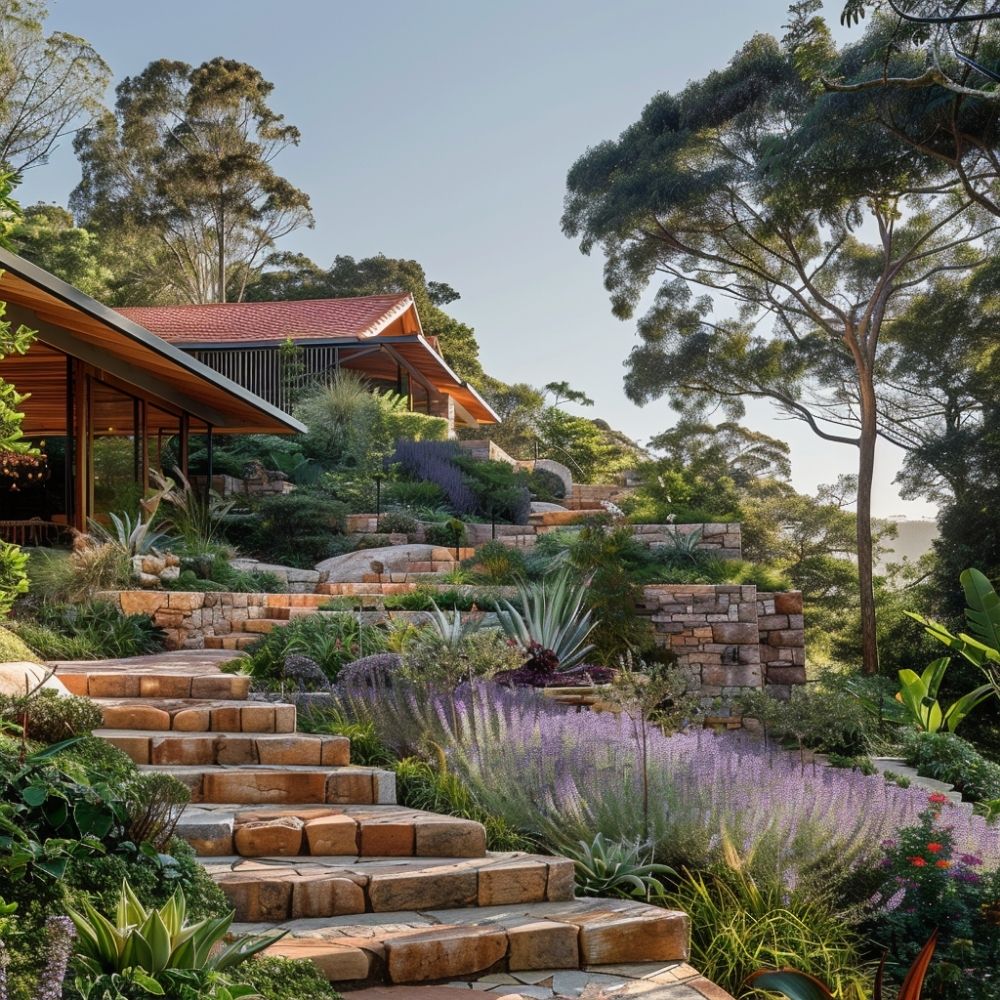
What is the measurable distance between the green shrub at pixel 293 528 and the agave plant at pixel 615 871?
10.2m

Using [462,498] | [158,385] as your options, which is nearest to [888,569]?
[462,498]

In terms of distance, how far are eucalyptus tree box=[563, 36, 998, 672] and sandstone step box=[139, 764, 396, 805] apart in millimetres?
12009

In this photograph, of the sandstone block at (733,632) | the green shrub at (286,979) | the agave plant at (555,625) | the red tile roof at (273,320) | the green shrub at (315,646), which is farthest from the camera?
the red tile roof at (273,320)

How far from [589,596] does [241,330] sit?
643 inches

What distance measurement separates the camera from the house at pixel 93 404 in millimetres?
9922

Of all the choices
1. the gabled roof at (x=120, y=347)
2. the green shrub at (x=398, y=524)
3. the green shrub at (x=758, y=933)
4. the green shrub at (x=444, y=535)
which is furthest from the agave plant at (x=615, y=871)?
the green shrub at (x=398, y=524)

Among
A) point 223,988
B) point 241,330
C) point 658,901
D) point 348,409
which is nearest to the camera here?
point 223,988

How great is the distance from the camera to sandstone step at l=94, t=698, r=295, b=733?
18.6 feet

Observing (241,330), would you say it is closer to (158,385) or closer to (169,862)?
(158,385)

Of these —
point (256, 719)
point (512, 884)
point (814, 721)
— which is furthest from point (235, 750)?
point (814, 721)

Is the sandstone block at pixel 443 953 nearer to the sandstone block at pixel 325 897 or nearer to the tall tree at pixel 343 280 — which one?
the sandstone block at pixel 325 897

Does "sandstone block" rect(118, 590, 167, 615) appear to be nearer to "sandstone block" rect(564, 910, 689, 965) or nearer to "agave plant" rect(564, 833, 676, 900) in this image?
"agave plant" rect(564, 833, 676, 900)

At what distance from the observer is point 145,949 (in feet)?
8.46

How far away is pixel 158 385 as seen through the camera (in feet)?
43.5
